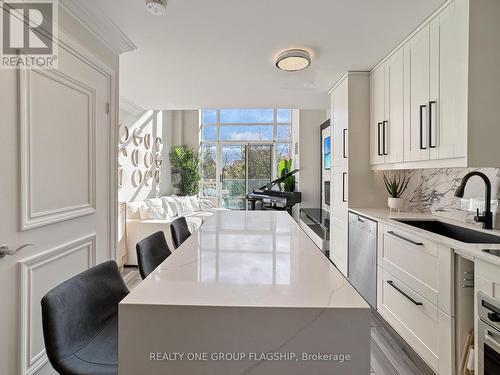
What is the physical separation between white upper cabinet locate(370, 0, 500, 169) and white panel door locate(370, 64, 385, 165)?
0.80 feet

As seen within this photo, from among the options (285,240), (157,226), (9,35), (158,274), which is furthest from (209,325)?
(157,226)

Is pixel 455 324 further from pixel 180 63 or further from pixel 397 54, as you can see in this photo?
pixel 180 63

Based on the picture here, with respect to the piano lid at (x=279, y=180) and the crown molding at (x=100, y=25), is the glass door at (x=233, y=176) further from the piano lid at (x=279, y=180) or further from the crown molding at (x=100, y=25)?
the crown molding at (x=100, y=25)

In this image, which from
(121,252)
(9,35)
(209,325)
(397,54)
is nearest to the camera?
(209,325)

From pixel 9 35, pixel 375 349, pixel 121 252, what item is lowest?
pixel 375 349

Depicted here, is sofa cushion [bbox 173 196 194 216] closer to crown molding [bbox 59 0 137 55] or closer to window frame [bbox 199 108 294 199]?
window frame [bbox 199 108 294 199]

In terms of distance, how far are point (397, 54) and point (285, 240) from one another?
212cm

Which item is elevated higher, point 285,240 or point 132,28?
point 132,28

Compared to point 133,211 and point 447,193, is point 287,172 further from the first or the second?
point 447,193

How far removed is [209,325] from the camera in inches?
28.6

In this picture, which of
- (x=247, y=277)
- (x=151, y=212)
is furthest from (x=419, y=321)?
(x=151, y=212)

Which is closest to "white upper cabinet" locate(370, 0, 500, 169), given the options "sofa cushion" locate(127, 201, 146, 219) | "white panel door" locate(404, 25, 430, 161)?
"white panel door" locate(404, 25, 430, 161)

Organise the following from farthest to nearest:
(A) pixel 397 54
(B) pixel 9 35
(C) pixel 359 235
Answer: (C) pixel 359 235 < (A) pixel 397 54 < (B) pixel 9 35

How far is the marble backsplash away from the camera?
1974 mm
